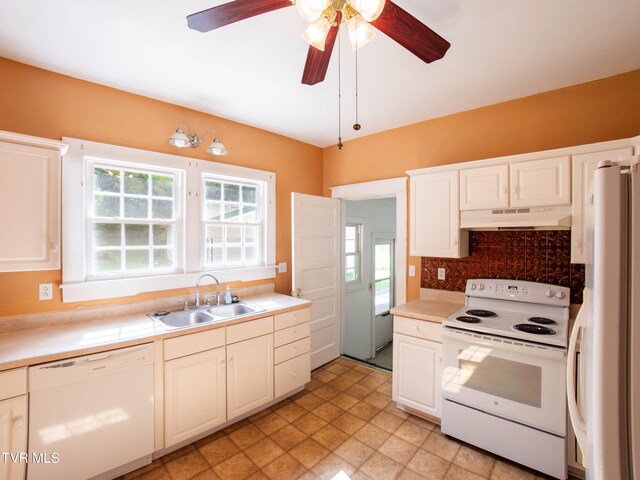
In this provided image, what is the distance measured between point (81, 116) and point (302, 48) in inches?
67.7

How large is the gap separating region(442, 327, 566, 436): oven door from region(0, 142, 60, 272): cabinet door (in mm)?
2769

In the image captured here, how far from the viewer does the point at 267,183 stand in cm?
329

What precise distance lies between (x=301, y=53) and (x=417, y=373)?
8.45 feet

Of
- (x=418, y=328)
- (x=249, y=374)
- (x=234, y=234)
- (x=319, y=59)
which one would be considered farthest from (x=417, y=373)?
(x=319, y=59)

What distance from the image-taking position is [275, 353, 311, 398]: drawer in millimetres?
2672

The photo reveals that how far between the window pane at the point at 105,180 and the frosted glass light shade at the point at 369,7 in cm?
227

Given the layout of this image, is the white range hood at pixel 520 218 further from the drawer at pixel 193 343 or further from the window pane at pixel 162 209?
the window pane at pixel 162 209

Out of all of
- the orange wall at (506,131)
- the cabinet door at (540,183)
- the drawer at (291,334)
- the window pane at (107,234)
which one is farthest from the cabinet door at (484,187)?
the window pane at (107,234)

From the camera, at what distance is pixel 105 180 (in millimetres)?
2359

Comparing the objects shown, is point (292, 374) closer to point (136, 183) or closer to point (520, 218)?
point (136, 183)

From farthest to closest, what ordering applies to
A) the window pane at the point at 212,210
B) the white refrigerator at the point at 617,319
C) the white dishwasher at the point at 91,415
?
the window pane at the point at 212,210, the white dishwasher at the point at 91,415, the white refrigerator at the point at 617,319

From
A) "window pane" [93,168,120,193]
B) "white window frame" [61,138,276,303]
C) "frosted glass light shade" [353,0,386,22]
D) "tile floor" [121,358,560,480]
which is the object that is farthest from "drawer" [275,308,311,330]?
"frosted glass light shade" [353,0,386,22]

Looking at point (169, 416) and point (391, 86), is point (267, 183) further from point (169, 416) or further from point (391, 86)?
point (169, 416)

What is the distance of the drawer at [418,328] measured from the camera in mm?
2350
